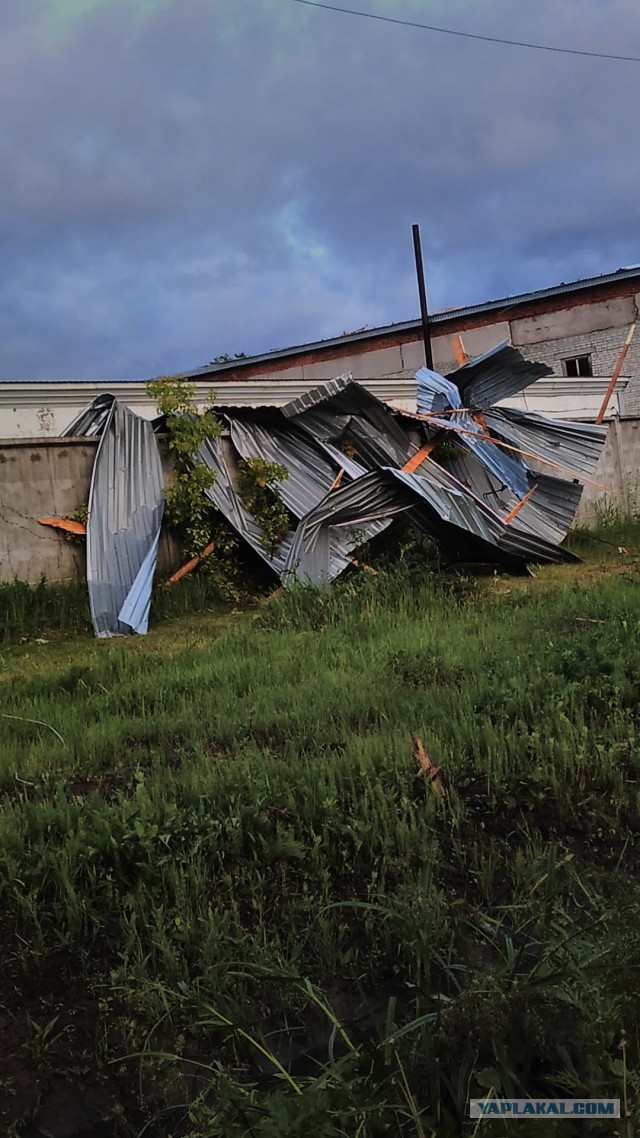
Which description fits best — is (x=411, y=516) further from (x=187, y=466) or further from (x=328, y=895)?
(x=328, y=895)

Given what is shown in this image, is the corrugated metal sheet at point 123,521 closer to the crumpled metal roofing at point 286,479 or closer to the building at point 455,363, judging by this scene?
the crumpled metal roofing at point 286,479

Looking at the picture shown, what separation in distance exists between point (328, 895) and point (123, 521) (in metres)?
6.85

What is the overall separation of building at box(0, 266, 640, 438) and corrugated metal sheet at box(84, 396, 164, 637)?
404 cm

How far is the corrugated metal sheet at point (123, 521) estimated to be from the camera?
835 cm

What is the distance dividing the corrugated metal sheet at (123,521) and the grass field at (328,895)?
116 inches

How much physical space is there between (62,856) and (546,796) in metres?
1.86

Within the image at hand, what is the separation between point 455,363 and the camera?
22578mm

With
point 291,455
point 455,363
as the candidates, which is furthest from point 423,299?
point 291,455

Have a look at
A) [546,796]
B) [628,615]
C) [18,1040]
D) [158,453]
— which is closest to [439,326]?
[158,453]

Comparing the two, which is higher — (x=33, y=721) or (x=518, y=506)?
(x=518, y=506)

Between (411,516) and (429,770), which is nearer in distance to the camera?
(429,770)

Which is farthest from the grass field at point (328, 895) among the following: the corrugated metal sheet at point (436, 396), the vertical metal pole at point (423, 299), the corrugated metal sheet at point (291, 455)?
the vertical metal pole at point (423, 299)

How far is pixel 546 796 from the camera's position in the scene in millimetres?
3371

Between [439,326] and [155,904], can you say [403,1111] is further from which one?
[439,326]
